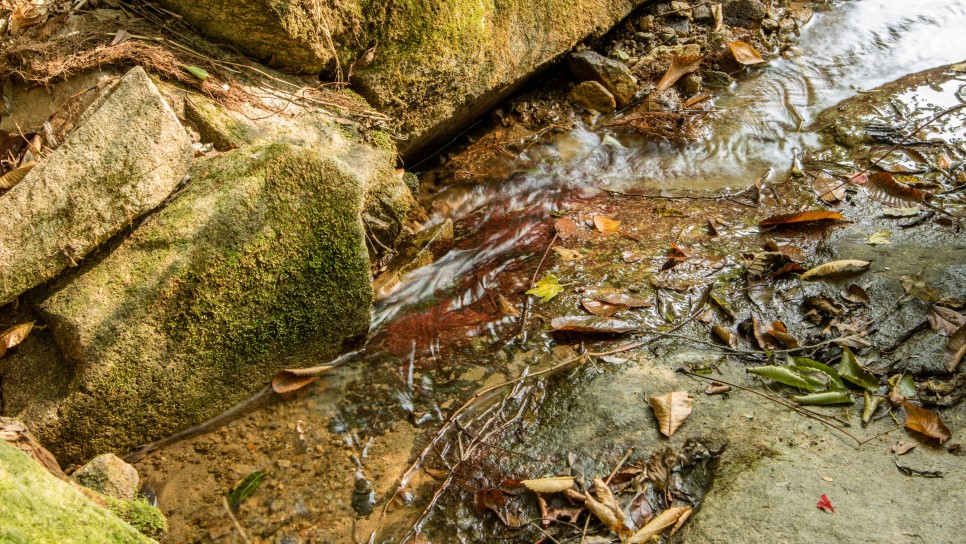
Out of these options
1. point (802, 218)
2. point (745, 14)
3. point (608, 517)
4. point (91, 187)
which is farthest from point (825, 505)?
point (745, 14)

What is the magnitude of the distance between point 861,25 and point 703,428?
238 inches

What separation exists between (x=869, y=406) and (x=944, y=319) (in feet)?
2.22

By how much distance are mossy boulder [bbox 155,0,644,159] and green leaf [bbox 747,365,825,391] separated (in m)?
2.91

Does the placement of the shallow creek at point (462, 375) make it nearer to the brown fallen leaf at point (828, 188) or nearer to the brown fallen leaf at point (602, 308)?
the brown fallen leaf at point (602, 308)

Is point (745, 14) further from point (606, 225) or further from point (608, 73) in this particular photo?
point (606, 225)

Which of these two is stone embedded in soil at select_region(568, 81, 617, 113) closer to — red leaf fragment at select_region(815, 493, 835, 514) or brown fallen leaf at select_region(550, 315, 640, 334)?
brown fallen leaf at select_region(550, 315, 640, 334)

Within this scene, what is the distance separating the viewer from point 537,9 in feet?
16.6

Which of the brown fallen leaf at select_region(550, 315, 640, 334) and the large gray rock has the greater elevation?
the large gray rock

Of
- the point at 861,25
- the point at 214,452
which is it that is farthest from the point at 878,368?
the point at 861,25

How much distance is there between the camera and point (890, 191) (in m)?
4.27

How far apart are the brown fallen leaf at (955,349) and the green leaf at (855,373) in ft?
1.01

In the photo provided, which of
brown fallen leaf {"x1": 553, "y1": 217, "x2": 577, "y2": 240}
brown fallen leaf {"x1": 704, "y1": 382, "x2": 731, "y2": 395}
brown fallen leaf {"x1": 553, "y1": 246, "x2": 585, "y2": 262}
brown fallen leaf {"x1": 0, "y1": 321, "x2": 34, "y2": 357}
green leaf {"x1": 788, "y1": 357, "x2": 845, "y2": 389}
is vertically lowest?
green leaf {"x1": 788, "y1": 357, "x2": 845, "y2": 389}

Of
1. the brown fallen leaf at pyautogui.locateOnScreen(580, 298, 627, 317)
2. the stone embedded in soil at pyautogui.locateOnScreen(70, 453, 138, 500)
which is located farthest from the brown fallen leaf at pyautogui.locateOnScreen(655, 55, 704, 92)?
the stone embedded in soil at pyautogui.locateOnScreen(70, 453, 138, 500)

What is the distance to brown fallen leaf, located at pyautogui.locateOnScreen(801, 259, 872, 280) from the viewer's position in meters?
3.47
